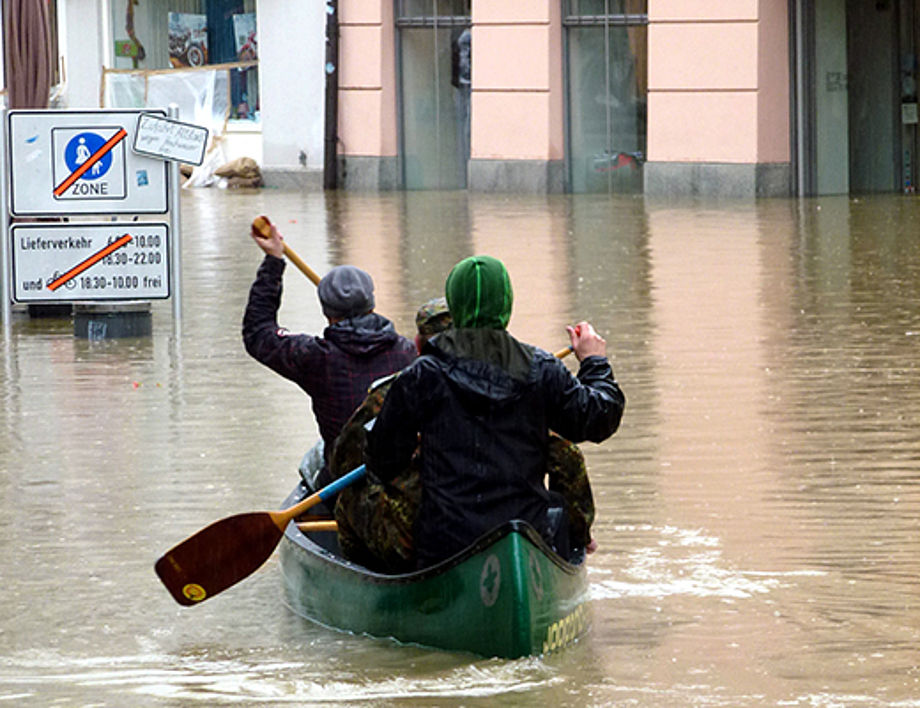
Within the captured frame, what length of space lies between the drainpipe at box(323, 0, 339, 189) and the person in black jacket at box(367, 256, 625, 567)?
23.4 metres

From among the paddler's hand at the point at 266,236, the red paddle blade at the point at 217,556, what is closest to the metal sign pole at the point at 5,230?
the paddler's hand at the point at 266,236

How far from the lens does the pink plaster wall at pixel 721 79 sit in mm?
24891

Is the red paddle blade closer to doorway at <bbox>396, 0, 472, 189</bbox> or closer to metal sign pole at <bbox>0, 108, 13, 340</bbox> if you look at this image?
metal sign pole at <bbox>0, 108, 13, 340</bbox>

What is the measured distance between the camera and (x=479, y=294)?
570 centimetres

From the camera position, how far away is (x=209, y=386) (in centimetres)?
1119

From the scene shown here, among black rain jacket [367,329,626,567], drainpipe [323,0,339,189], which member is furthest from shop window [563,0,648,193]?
black rain jacket [367,329,626,567]

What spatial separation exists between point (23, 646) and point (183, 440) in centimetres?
337

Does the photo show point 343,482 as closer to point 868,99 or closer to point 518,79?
point 518,79

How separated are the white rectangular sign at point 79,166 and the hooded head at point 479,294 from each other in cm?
811

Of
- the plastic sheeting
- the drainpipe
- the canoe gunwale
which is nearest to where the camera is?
the canoe gunwale

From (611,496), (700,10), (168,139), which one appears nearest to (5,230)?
(168,139)

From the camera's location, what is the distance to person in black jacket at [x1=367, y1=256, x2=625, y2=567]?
574 centimetres

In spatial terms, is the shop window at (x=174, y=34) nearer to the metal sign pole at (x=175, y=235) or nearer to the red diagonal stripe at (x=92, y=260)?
the metal sign pole at (x=175, y=235)

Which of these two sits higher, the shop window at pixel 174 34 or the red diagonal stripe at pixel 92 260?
the shop window at pixel 174 34
